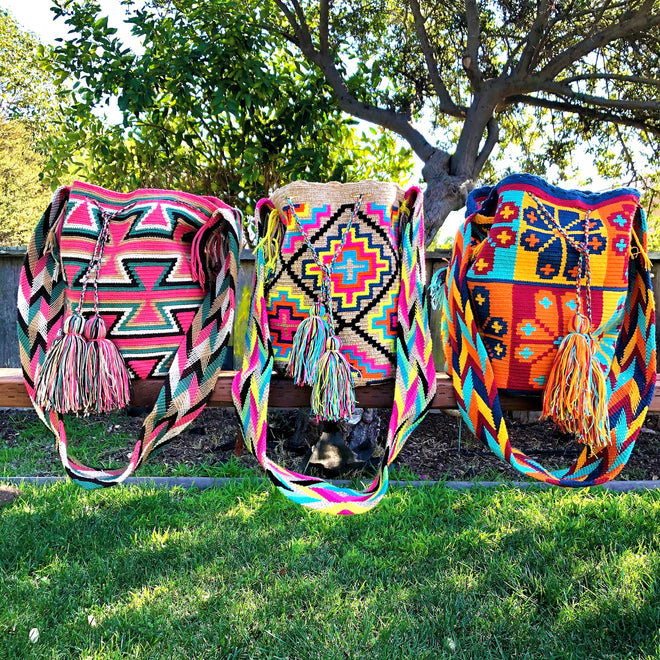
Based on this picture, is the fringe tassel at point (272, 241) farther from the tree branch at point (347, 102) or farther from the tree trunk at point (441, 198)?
the tree branch at point (347, 102)

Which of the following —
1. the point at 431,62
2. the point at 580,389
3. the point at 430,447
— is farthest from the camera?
the point at 431,62

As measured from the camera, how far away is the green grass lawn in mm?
1520

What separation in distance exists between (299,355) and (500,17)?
437cm

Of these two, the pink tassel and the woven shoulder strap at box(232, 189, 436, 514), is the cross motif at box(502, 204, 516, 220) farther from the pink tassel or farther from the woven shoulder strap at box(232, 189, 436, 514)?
the pink tassel

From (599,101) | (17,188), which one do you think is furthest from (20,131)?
(599,101)

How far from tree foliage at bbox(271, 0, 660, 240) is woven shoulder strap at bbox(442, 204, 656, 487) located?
2092 mm

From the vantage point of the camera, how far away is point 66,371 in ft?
4.06

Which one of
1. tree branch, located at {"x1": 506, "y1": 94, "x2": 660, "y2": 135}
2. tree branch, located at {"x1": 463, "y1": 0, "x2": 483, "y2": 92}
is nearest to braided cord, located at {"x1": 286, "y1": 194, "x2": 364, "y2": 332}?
tree branch, located at {"x1": 463, "y1": 0, "x2": 483, "y2": 92}

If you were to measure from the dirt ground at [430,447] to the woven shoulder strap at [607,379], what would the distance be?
143cm

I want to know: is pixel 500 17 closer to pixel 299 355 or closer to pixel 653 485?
pixel 653 485

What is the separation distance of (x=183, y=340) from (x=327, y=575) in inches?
40.2

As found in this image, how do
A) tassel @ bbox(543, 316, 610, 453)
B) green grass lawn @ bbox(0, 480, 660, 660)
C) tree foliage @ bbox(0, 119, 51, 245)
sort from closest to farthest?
tassel @ bbox(543, 316, 610, 453)
green grass lawn @ bbox(0, 480, 660, 660)
tree foliage @ bbox(0, 119, 51, 245)

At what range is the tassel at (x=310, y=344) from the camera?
1.25 metres

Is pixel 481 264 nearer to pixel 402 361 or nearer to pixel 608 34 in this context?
pixel 402 361
